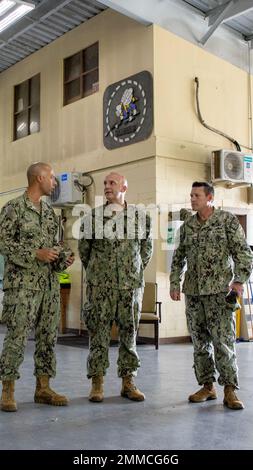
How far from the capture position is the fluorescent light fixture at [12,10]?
6.46 m

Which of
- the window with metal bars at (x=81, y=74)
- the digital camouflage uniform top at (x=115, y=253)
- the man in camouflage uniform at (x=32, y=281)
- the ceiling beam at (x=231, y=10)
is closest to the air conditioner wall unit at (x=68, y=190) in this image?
the window with metal bars at (x=81, y=74)

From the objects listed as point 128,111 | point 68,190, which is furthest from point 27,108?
point 128,111

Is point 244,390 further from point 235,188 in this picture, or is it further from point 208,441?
point 235,188

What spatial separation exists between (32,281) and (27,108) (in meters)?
7.04

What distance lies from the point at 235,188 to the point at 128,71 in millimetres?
2363

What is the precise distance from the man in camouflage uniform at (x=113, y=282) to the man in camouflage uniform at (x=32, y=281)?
0.28 m

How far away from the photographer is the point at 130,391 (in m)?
3.70

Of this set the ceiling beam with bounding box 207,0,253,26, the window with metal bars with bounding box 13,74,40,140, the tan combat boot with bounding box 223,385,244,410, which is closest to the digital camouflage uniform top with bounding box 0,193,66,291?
the tan combat boot with bounding box 223,385,244,410

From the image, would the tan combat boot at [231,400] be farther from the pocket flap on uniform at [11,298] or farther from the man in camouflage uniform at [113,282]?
the pocket flap on uniform at [11,298]

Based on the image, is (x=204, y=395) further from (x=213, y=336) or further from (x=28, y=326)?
(x=28, y=326)

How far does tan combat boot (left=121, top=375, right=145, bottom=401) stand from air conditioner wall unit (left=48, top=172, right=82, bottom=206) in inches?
181

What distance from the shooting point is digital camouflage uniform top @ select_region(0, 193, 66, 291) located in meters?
3.42
